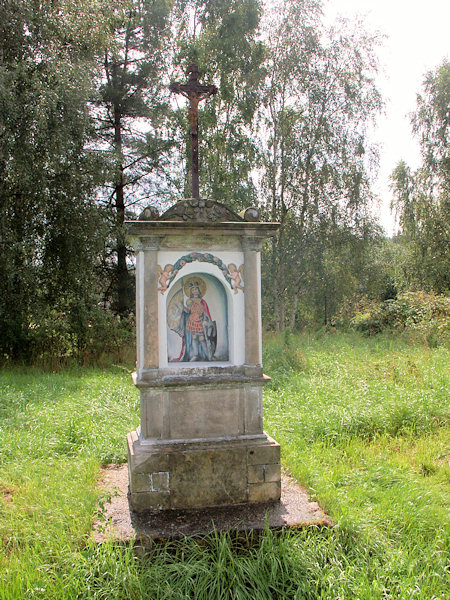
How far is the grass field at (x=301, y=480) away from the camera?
2752 millimetres

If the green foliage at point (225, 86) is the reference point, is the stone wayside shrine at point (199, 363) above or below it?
below

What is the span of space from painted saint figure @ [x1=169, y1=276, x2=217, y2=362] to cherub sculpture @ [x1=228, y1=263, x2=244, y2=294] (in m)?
0.25

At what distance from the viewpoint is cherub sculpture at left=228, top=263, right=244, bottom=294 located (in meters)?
3.89

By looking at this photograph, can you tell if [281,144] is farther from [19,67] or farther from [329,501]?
[329,501]

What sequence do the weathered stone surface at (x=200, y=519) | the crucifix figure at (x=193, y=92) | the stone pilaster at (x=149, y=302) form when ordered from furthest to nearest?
the crucifix figure at (x=193, y=92)
the stone pilaster at (x=149, y=302)
the weathered stone surface at (x=200, y=519)

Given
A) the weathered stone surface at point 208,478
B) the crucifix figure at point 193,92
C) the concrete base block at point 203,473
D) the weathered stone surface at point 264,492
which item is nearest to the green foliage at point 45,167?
the crucifix figure at point 193,92

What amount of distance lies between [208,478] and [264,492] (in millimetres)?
456

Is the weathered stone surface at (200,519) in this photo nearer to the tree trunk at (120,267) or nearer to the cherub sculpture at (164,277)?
the cherub sculpture at (164,277)

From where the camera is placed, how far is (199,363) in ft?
12.7

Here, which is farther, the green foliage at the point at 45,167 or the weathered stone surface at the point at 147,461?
the green foliage at the point at 45,167

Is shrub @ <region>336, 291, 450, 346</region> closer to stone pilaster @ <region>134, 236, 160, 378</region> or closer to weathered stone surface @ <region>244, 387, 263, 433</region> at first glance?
weathered stone surface @ <region>244, 387, 263, 433</region>

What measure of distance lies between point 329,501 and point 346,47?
1506 cm

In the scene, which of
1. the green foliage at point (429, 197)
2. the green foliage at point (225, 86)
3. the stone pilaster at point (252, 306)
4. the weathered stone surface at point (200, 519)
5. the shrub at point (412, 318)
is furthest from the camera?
the green foliage at point (429, 197)

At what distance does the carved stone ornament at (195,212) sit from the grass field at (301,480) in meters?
2.20
